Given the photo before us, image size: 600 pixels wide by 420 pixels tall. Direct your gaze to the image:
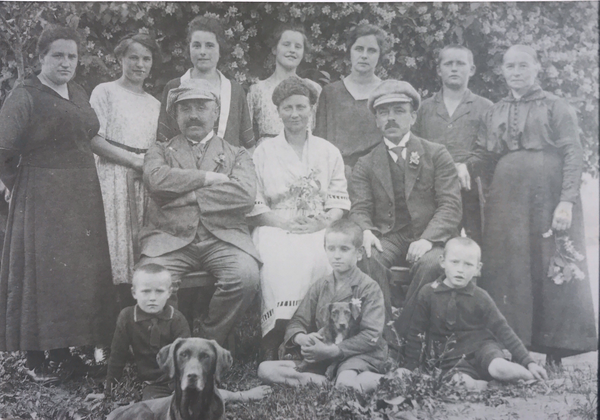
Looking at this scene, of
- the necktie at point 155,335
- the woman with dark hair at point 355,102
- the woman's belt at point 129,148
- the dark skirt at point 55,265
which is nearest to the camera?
the necktie at point 155,335

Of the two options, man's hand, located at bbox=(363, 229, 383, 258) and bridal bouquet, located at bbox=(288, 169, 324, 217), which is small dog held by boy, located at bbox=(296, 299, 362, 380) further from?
bridal bouquet, located at bbox=(288, 169, 324, 217)

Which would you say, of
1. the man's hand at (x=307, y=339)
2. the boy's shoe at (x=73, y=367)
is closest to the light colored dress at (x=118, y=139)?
the boy's shoe at (x=73, y=367)

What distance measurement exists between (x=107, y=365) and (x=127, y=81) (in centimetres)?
216

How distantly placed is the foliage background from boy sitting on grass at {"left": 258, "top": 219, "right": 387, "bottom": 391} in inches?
55.4

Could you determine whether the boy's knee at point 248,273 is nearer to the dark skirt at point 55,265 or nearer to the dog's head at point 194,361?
the dog's head at point 194,361

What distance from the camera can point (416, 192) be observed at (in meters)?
4.57

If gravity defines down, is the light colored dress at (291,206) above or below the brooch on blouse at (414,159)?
below

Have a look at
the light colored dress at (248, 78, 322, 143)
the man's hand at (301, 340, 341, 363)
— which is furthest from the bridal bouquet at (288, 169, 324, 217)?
the man's hand at (301, 340, 341, 363)

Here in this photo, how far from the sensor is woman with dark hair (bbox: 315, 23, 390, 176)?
183 inches

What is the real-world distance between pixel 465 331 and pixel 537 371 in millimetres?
605

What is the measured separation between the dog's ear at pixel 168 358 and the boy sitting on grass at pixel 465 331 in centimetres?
171

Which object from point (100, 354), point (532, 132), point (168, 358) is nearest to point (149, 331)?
point (168, 358)

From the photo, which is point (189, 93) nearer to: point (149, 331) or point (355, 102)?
point (355, 102)

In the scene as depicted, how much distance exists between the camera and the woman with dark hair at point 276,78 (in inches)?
182
